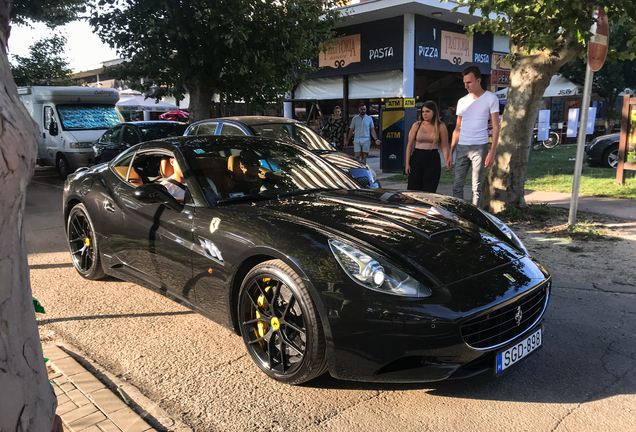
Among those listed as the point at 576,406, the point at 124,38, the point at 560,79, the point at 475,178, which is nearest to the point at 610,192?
the point at 475,178

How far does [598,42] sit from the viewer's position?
6.20 metres

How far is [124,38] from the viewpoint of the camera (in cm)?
1134

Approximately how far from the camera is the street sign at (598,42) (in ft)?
20.1

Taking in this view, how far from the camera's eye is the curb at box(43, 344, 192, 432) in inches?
103

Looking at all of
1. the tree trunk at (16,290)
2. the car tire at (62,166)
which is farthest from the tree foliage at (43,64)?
the tree trunk at (16,290)

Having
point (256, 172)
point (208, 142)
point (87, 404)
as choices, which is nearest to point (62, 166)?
point (208, 142)

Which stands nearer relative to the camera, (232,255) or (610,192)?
(232,255)

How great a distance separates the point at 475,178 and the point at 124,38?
8.48 meters

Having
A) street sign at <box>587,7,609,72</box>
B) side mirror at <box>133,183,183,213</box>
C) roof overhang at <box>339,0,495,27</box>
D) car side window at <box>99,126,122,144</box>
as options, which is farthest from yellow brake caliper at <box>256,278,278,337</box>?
roof overhang at <box>339,0,495,27</box>

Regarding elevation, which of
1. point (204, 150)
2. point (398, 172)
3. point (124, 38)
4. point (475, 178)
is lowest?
point (398, 172)

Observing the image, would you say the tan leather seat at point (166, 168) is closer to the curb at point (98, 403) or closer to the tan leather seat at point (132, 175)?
the tan leather seat at point (132, 175)

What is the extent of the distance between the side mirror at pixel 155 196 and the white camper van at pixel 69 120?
32.1 ft

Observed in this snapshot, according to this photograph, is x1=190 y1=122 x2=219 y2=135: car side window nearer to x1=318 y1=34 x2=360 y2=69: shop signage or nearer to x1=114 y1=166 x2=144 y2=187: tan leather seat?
x1=114 y1=166 x2=144 y2=187: tan leather seat

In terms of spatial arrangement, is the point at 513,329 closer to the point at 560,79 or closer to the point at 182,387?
the point at 182,387
